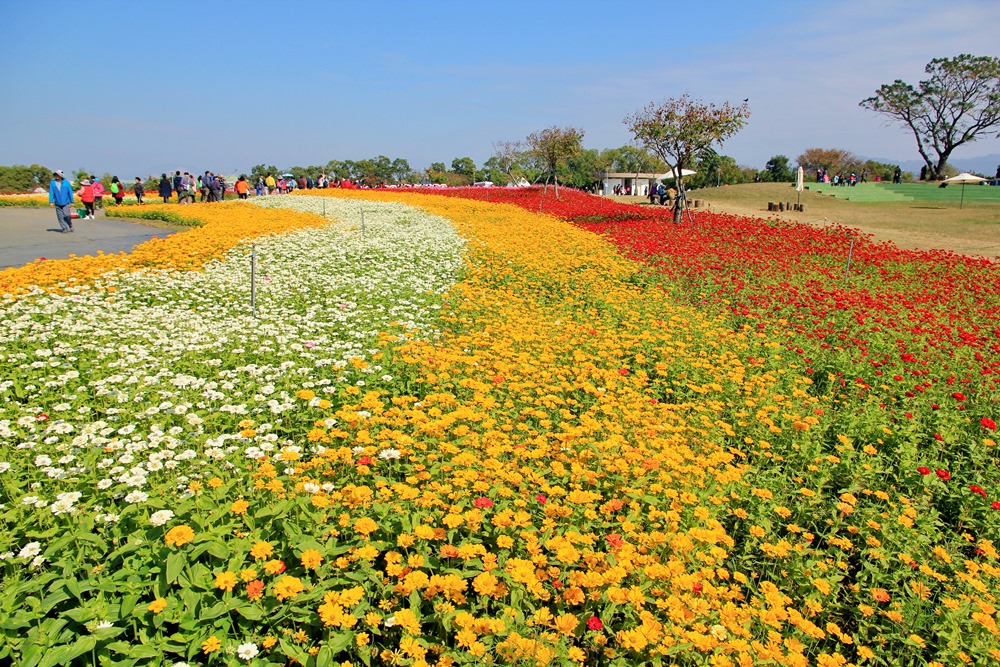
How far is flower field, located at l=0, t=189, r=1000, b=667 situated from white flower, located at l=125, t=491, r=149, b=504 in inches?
0.9

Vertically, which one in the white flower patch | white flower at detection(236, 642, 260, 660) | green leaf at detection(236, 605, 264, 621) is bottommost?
white flower at detection(236, 642, 260, 660)

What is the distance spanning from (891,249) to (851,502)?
44.1 feet

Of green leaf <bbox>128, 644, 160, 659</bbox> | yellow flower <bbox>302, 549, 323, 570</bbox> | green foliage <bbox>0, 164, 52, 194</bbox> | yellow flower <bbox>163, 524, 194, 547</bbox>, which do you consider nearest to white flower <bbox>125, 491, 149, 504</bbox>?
yellow flower <bbox>163, 524, 194, 547</bbox>

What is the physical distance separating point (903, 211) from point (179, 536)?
114ft

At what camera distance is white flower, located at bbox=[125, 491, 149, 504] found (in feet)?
9.54

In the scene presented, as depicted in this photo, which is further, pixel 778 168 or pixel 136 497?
pixel 778 168

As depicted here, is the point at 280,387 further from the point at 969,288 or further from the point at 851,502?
the point at 969,288

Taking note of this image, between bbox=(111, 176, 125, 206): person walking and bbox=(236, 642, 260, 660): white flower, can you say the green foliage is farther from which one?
bbox=(236, 642, 260, 660): white flower

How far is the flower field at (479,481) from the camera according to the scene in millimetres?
2443

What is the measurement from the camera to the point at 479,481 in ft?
10.2

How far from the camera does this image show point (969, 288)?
10.7 metres

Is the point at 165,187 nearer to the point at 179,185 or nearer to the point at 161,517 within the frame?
the point at 179,185

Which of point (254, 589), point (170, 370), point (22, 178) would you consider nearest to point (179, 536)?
point (254, 589)

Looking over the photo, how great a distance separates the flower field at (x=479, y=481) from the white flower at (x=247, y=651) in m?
0.06
